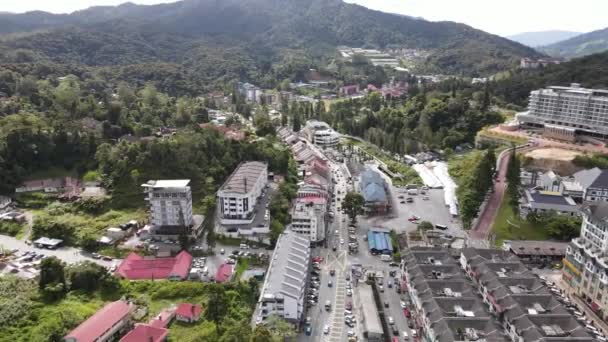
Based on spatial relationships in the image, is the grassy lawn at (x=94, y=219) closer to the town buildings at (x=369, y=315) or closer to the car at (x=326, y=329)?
the car at (x=326, y=329)

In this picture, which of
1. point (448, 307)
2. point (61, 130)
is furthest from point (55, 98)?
point (448, 307)

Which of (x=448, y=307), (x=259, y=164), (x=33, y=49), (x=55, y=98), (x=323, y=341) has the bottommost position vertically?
(x=323, y=341)

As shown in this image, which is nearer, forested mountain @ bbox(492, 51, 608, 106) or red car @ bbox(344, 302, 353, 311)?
red car @ bbox(344, 302, 353, 311)

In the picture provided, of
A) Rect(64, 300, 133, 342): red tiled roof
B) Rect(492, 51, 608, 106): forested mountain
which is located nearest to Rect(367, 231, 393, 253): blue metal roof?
Rect(64, 300, 133, 342): red tiled roof

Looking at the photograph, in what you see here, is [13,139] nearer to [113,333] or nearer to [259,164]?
[259,164]

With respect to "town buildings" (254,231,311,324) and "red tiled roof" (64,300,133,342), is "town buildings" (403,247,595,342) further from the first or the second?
"red tiled roof" (64,300,133,342)

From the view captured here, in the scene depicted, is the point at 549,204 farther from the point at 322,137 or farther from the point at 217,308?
the point at 322,137
